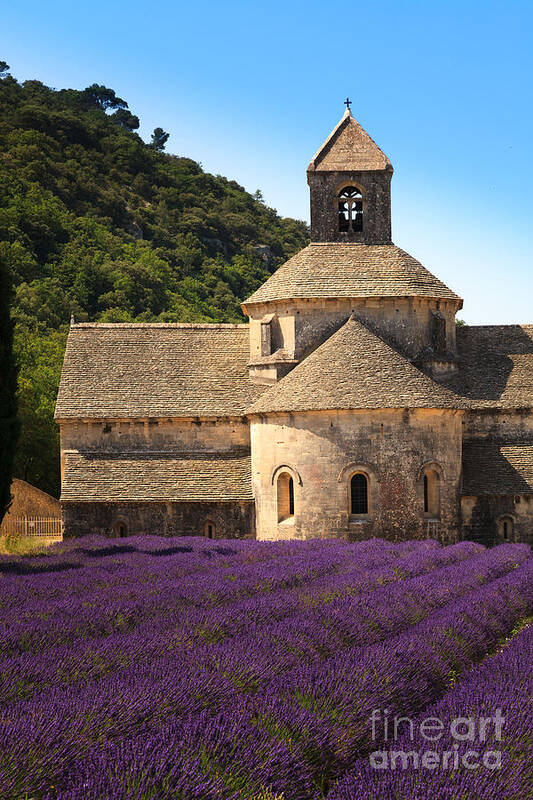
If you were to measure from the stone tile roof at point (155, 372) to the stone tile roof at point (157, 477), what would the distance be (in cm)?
144

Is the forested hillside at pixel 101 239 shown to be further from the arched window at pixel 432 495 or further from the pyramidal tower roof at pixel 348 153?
the arched window at pixel 432 495

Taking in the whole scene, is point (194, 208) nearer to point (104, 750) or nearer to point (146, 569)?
point (146, 569)

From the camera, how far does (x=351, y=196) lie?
3397 cm

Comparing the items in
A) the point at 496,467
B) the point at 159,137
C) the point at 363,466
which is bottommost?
the point at 496,467

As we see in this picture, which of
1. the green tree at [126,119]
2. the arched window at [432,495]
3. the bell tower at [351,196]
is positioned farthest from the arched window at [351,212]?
the green tree at [126,119]

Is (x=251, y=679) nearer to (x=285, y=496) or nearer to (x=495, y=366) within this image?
(x=285, y=496)

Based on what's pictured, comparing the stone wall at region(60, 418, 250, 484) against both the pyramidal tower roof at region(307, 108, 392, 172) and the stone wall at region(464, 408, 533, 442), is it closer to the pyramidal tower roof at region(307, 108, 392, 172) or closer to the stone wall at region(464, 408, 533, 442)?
the stone wall at region(464, 408, 533, 442)

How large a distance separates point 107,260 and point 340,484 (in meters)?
43.6

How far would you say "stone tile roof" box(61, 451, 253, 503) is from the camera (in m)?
29.6

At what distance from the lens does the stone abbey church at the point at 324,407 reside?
89.4ft

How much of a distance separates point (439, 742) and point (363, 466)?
19271mm

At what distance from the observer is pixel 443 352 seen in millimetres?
31719

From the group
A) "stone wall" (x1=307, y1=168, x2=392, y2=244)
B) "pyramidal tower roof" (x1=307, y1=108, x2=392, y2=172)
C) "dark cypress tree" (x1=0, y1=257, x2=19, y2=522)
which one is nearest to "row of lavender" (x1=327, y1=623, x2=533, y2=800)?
"dark cypress tree" (x1=0, y1=257, x2=19, y2=522)

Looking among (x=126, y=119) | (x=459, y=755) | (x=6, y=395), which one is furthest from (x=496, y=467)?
(x=126, y=119)
